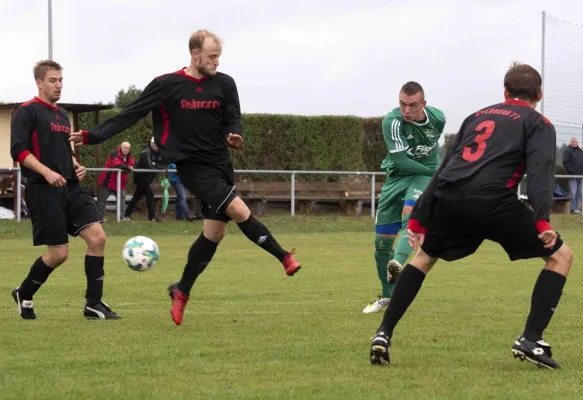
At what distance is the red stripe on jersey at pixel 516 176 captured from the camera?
6.32 metres

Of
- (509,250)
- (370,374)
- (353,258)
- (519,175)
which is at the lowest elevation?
(353,258)

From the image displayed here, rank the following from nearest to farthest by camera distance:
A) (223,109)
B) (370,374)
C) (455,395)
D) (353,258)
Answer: (455,395) → (370,374) → (223,109) → (353,258)

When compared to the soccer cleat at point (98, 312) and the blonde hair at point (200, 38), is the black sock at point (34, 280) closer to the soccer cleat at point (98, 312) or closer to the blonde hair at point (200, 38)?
the soccer cleat at point (98, 312)

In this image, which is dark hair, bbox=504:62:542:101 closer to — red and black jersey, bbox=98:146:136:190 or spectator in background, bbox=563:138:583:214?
red and black jersey, bbox=98:146:136:190

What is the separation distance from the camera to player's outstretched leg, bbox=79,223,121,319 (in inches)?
357

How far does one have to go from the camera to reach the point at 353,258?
675 inches

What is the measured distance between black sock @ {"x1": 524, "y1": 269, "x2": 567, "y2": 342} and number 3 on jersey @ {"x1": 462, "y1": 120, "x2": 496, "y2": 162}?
31.4 inches

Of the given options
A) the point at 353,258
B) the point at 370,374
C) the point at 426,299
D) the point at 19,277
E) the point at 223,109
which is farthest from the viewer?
the point at 353,258

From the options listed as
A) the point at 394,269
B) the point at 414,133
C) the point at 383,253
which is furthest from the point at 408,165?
the point at 394,269

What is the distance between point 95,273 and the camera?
362 inches

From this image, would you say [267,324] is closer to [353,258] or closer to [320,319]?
[320,319]

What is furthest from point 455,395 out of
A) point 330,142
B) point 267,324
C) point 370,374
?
point 330,142

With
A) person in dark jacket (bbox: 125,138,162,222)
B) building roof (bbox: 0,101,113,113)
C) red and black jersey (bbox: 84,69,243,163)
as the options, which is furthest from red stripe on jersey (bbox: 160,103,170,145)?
building roof (bbox: 0,101,113,113)

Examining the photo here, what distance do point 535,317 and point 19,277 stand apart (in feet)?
28.2
